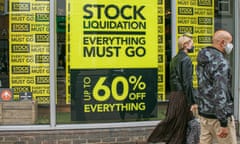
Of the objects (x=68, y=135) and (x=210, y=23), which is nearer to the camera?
(x=68, y=135)

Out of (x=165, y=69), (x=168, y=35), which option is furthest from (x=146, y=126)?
(x=168, y=35)

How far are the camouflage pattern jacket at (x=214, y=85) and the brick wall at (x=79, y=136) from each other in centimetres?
242

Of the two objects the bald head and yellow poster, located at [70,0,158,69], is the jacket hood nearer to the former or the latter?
the bald head

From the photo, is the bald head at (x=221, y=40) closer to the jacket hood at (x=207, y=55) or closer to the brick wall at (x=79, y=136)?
the jacket hood at (x=207, y=55)

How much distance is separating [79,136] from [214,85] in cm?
303

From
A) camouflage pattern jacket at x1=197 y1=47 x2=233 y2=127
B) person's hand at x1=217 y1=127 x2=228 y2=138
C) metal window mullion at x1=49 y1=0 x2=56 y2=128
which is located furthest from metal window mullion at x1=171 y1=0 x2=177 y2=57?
person's hand at x1=217 y1=127 x2=228 y2=138

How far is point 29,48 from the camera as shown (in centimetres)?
741

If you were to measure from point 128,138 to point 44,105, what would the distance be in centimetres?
144

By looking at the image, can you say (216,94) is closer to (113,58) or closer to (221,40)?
(221,40)

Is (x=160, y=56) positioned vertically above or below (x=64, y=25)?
below

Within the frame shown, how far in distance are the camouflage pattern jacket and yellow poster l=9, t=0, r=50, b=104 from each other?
301 centimetres

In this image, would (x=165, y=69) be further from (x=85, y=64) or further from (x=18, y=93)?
(x=18, y=93)

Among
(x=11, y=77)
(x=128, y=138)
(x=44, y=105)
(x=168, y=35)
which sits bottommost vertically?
(x=128, y=138)

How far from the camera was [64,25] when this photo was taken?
24.2ft
